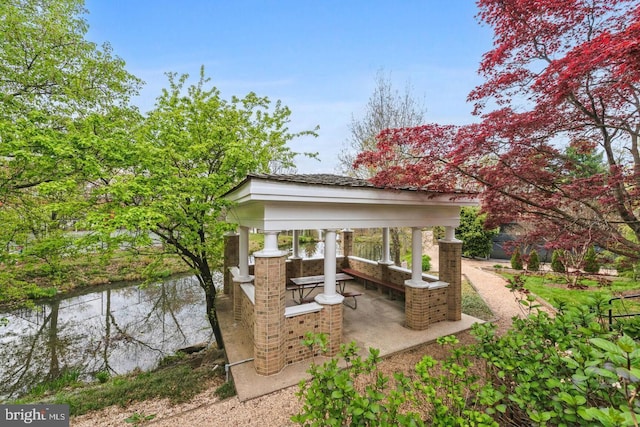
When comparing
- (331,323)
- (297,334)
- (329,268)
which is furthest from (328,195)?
(297,334)

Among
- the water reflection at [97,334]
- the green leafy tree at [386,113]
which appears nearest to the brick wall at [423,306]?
the green leafy tree at [386,113]

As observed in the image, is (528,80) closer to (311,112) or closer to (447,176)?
(447,176)

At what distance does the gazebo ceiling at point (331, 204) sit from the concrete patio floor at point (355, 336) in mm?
2584

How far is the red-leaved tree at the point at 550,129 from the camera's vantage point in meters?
3.71

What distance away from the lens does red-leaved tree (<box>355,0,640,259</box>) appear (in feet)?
12.2

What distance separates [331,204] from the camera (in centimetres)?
539

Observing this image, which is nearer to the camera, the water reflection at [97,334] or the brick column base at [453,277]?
the brick column base at [453,277]

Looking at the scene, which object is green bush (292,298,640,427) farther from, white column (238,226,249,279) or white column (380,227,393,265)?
white column (380,227,393,265)

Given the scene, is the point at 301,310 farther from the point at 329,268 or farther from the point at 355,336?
the point at 355,336

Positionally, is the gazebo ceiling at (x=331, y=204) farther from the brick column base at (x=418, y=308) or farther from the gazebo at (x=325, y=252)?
the brick column base at (x=418, y=308)

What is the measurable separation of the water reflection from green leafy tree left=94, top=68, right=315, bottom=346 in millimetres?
2446

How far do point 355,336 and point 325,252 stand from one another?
7.39 ft

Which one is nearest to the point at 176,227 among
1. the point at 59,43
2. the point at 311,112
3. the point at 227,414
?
the point at 227,414

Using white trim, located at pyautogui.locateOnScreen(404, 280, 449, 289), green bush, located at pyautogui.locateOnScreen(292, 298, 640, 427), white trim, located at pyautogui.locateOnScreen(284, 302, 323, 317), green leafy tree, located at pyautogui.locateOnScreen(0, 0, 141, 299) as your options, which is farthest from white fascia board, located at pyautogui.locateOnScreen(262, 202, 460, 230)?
green leafy tree, located at pyautogui.locateOnScreen(0, 0, 141, 299)
